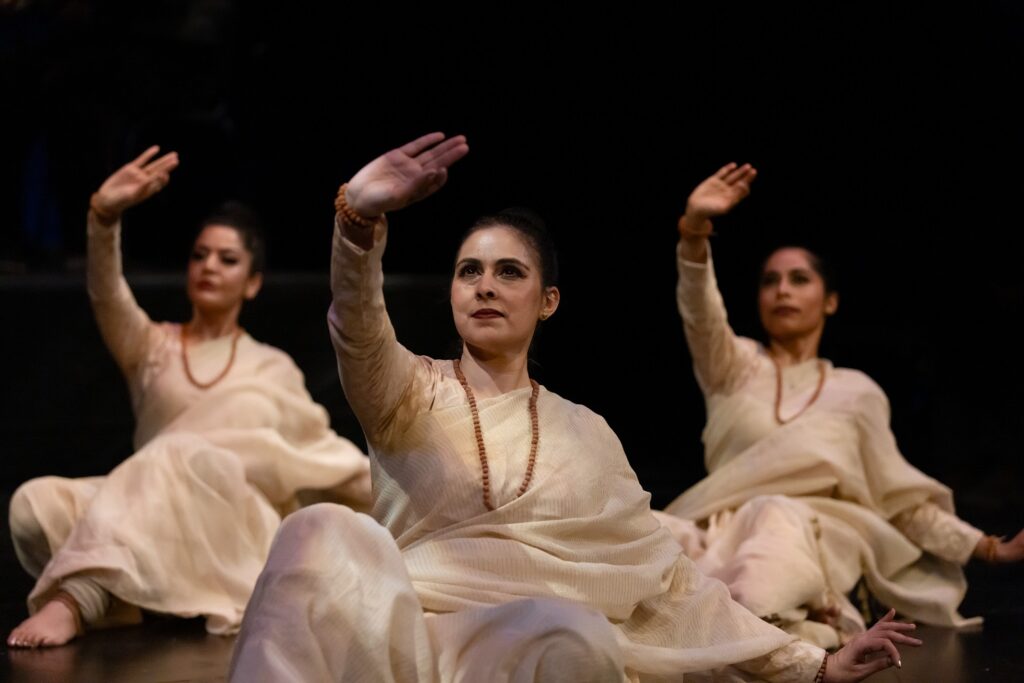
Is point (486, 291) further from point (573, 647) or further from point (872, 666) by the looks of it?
point (872, 666)

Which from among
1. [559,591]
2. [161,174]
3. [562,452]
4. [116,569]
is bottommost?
[116,569]

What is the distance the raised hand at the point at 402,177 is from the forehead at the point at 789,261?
92.2 inches

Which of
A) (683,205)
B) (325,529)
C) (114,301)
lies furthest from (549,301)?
(683,205)

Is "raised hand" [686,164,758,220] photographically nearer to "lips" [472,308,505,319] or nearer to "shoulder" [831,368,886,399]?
"shoulder" [831,368,886,399]

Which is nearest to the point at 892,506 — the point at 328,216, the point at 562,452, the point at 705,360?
the point at 705,360

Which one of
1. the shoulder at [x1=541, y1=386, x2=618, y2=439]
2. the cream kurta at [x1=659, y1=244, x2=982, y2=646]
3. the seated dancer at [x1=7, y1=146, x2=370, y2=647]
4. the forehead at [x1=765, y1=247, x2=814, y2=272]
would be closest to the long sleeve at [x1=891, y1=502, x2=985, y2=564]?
the cream kurta at [x1=659, y1=244, x2=982, y2=646]

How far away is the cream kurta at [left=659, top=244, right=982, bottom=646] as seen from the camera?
173 inches

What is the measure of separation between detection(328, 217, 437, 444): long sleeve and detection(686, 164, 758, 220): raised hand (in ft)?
5.36

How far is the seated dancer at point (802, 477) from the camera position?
4332 mm

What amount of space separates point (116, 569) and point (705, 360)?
5.39 feet

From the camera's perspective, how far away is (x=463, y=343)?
304cm

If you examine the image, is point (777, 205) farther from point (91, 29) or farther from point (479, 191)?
point (91, 29)

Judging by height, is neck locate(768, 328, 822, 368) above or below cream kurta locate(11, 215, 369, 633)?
above

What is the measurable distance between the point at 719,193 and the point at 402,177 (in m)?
1.91
